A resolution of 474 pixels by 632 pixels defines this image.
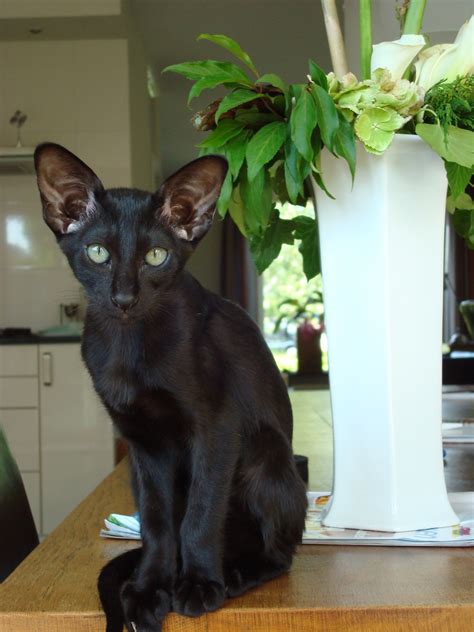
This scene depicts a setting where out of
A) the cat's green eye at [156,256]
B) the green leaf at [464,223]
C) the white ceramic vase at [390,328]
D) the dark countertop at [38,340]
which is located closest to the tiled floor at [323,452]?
the white ceramic vase at [390,328]

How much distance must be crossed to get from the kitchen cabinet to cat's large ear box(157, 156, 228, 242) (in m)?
3.56

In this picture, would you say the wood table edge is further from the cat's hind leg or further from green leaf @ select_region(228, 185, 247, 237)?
green leaf @ select_region(228, 185, 247, 237)

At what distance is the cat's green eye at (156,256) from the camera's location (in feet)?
2.39

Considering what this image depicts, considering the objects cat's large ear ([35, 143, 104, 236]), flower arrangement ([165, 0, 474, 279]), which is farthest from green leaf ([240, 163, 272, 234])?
cat's large ear ([35, 143, 104, 236])

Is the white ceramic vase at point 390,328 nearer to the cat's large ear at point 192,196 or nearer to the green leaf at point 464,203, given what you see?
the green leaf at point 464,203

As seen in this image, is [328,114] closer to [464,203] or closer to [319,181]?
[319,181]

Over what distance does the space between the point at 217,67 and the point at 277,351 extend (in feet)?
28.4

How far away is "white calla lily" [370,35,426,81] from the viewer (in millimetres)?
892

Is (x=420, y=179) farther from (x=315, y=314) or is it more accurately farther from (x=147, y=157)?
(x=315, y=314)

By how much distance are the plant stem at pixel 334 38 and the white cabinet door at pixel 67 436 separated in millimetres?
3405

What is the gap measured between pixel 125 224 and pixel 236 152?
0.21 m

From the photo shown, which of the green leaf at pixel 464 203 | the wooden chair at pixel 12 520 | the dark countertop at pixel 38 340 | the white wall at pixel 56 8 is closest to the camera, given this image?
the green leaf at pixel 464 203

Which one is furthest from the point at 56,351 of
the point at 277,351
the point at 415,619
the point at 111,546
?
the point at 277,351

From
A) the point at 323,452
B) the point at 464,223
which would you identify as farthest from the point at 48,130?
the point at 464,223
